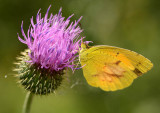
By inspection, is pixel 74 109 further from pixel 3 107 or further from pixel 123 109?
pixel 3 107

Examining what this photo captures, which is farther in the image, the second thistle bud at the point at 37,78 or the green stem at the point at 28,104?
the second thistle bud at the point at 37,78

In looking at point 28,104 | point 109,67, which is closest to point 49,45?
point 28,104

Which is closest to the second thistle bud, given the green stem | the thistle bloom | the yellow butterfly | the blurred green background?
the thistle bloom

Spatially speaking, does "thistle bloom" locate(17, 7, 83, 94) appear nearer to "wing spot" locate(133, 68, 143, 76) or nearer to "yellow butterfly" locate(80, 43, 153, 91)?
"yellow butterfly" locate(80, 43, 153, 91)

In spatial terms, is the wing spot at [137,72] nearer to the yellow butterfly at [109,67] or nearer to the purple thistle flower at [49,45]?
the yellow butterfly at [109,67]

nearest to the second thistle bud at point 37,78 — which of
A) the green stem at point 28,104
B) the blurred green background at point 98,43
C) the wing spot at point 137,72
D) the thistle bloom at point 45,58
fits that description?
the thistle bloom at point 45,58
